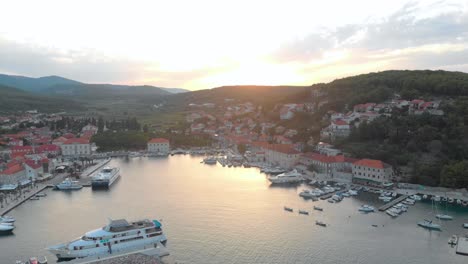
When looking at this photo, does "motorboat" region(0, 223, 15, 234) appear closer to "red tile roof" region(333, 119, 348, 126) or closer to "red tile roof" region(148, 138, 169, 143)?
"red tile roof" region(148, 138, 169, 143)

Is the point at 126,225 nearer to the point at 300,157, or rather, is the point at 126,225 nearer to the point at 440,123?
the point at 300,157

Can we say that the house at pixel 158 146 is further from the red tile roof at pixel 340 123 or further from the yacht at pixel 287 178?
the red tile roof at pixel 340 123

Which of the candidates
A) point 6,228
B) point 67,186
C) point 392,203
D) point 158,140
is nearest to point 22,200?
point 67,186

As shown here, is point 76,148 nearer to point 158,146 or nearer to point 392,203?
point 158,146

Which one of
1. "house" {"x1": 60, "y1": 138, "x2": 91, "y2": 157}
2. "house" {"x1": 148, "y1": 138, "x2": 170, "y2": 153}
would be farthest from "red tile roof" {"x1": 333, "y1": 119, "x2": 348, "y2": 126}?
"house" {"x1": 60, "y1": 138, "x2": 91, "y2": 157}

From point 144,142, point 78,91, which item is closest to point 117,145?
point 144,142

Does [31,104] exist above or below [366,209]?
above

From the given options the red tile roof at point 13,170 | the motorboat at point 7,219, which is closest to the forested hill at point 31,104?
the red tile roof at point 13,170
